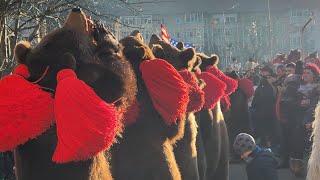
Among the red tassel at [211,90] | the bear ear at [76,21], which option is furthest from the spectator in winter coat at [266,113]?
the bear ear at [76,21]

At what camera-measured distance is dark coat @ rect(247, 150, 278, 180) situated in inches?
234

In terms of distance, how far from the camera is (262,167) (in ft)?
19.5

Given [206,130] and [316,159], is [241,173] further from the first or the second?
[316,159]

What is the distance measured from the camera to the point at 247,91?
9.95 meters

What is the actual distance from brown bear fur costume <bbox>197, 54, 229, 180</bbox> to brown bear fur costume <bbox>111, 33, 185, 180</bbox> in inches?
75.6

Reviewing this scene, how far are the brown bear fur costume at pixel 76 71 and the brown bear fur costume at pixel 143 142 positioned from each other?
0.92 meters

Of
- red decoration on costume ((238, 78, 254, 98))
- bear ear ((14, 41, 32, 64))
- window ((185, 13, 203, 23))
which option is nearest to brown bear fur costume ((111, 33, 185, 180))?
bear ear ((14, 41, 32, 64))

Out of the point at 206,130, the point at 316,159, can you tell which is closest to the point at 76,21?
the point at 316,159

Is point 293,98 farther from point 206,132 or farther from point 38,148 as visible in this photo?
point 38,148

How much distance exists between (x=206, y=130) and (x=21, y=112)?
147 inches

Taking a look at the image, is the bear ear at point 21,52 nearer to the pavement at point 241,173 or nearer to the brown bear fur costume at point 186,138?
the brown bear fur costume at point 186,138

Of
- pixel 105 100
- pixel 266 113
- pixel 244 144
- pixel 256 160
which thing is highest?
pixel 105 100

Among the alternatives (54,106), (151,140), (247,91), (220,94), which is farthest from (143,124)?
(247,91)

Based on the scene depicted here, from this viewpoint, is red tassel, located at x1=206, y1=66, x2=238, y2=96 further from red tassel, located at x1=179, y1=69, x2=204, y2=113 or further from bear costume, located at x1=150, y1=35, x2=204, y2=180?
red tassel, located at x1=179, y1=69, x2=204, y2=113
